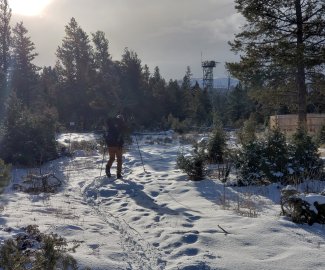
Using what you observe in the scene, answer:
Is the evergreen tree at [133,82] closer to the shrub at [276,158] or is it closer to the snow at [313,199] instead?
the shrub at [276,158]

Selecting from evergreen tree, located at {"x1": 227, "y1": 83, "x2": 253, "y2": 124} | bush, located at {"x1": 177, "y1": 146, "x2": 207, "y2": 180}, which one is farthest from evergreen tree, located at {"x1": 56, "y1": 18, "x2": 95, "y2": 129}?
bush, located at {"x1": 177, "y1": 146, "x2": 207, "y2": 180}

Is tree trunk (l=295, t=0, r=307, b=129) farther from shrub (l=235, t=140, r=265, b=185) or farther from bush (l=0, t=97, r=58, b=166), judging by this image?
bush (l=0, t=97, r=58, b=166)

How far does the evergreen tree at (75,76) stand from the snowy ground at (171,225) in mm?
29373

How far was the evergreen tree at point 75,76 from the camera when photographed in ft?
129

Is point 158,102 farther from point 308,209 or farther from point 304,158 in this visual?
point 308,209

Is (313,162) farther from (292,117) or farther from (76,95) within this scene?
(76,95)

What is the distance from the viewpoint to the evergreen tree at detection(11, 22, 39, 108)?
39.7 metres

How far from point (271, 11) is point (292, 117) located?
15.0 m

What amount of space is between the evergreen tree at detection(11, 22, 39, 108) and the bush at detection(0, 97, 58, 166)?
23923 millimetres

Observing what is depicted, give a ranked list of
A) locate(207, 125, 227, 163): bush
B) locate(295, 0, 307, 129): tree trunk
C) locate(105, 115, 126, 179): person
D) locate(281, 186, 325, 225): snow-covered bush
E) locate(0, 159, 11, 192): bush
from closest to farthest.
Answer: locate(0, 159, 11, 192): bush, locate(281, 186, 325, 225): snow-covered bush, locate(105, 115, 126, 179): person, locate(207, 125, 227, 163): bush, locate(295, 0, 307, 129): tree trunk

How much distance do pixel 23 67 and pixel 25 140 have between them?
2746cm

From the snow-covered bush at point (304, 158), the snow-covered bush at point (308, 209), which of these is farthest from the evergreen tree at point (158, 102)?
the snow-covered bush at point (308, 209)

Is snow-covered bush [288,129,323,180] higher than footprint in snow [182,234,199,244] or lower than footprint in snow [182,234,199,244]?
higher

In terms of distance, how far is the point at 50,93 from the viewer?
138ft
